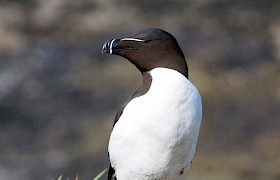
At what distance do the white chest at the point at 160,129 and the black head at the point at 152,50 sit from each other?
37 mm

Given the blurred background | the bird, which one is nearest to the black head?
the bird

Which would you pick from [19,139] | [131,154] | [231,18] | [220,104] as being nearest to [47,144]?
[19,139]

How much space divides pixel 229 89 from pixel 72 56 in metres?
1.55

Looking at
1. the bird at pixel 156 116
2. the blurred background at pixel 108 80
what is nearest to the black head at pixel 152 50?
the bird at pixel 156 116

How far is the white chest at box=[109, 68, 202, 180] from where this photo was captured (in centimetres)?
305

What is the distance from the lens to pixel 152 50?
3160 millimetres

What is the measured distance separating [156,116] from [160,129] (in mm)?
44

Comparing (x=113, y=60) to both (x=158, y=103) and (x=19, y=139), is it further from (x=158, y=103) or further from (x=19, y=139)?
(x=158, y=103)

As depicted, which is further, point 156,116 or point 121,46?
point 121,46

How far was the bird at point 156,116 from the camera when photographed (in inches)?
120

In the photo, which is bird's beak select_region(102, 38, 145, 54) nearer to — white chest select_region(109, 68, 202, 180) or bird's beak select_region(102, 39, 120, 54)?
bird's beak select_region(102, 39, 120, 54)

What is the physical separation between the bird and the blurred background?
13.7 ft

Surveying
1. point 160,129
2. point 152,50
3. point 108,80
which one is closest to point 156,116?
point 160,129

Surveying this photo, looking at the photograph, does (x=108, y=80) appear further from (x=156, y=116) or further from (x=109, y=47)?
(x=156, y=116)
